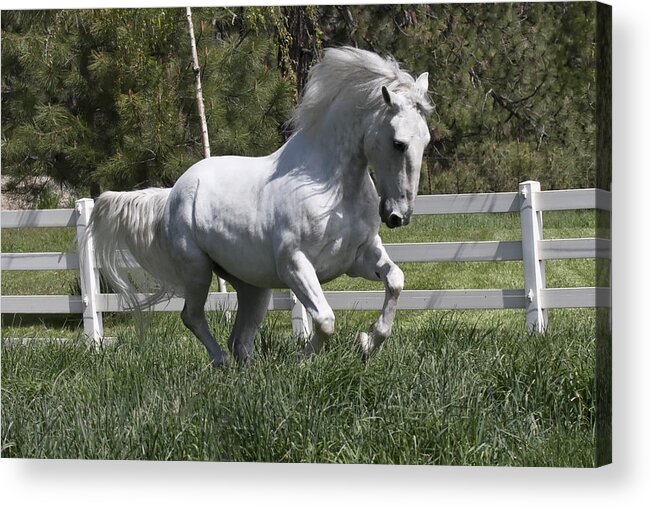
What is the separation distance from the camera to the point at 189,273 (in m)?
4.65

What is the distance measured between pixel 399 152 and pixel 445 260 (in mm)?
1560

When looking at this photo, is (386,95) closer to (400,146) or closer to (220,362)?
(400,146)

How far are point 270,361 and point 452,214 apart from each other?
154 cm

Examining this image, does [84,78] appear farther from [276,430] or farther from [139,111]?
[276,430]

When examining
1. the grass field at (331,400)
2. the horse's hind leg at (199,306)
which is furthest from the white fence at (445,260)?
the horse's hind leg at (199,306)

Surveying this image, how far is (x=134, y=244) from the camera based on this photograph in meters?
4.84

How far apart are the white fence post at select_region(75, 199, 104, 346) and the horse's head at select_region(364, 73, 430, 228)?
211 cm

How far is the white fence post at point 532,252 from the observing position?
530 centimetres

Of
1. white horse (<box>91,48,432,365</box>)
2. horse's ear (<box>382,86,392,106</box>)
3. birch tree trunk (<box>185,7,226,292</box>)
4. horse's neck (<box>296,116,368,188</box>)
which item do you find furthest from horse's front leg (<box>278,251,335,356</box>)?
birch tree trunk (<box>185,7,226,292</box>)

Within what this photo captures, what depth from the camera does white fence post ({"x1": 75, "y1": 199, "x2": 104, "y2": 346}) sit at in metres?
5.79

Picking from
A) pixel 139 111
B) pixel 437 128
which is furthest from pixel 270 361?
pixel 437 128

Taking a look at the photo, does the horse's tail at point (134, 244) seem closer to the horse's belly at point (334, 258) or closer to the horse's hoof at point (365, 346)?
the horse's belly at point (334, 258)

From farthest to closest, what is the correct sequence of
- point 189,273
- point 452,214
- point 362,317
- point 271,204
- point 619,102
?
point 452,214
point 362,317
point 189,273
point 271,204
point 619,102

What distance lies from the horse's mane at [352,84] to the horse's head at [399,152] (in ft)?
0.13
